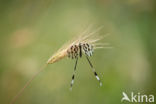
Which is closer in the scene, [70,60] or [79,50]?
[79,50]

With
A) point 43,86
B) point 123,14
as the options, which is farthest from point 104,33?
point 43,86

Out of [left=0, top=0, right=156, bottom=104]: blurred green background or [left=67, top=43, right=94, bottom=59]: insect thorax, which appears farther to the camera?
[left=0, top=0, right=156, bottom=104]: blurred green background

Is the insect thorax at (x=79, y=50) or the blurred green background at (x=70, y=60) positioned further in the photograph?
the blurred green background at (x=70, y=60)

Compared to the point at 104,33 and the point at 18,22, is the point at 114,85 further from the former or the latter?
the point at 18,22
